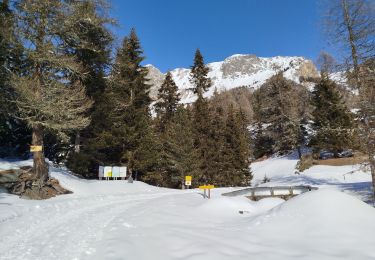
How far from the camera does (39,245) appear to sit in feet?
26.0

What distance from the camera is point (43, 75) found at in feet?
59.3

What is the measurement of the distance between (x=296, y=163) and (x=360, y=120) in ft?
94.7

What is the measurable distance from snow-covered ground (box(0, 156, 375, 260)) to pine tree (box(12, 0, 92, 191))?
15.0 ft

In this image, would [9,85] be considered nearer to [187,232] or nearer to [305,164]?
[187,232]

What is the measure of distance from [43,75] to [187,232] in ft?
42.2

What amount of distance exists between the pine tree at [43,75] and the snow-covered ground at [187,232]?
458 cm

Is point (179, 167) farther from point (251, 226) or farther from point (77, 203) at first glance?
point (251, 226)

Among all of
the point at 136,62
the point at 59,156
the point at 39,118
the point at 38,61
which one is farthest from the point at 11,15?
the point at 136,62

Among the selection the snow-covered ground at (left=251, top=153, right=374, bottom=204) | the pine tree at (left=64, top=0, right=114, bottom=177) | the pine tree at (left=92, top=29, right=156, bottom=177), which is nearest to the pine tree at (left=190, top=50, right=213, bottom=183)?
the snow-covered ground at (left=251, top=153, right=374, bottom=204)

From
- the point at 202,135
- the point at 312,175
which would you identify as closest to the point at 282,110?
the point at 312,175

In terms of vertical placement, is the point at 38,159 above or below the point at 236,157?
below

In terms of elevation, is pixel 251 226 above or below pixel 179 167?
below

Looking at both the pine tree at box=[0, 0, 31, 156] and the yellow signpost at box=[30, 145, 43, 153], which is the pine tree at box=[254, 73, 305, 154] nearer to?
the pine tree at box=[0, 0, 31, 156]

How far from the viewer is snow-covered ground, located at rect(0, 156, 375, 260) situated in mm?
7371
